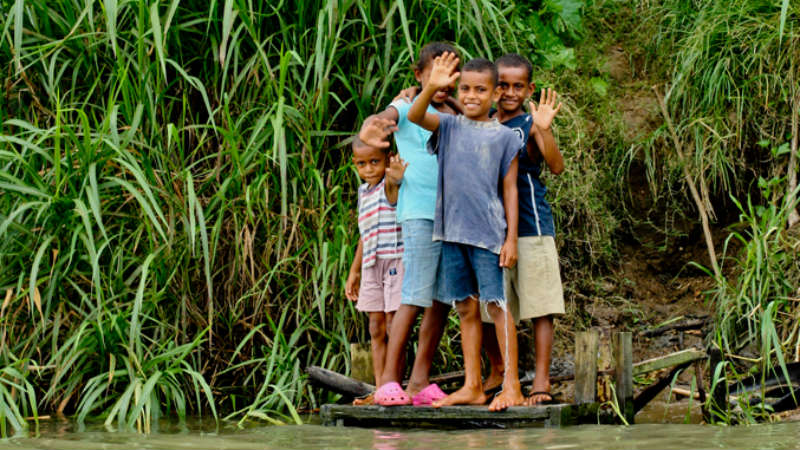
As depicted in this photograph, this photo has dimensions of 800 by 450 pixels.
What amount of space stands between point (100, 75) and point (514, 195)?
2.48 m

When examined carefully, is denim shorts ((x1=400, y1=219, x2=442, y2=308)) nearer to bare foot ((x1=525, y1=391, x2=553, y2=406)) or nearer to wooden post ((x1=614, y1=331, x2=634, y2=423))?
bare foot ((x1=525, y1=391, x2=553, y2=406))

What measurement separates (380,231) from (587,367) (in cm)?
116

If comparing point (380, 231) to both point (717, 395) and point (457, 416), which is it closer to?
point (457, 416)

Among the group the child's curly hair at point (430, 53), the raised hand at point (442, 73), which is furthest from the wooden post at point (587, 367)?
the child's curly hair at point (430, 53)

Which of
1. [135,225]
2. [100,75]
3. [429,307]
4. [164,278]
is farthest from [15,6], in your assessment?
[429,307]

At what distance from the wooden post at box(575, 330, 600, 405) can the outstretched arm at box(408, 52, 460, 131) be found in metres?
1.21

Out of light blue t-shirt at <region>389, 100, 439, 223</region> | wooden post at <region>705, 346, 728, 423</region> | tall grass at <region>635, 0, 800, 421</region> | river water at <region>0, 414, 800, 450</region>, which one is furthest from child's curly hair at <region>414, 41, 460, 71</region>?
tall grass at <region>635, 0, 800, 421</region>

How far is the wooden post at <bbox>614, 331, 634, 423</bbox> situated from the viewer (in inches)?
171

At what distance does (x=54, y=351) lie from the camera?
4.68m

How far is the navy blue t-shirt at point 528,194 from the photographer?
14.3ft

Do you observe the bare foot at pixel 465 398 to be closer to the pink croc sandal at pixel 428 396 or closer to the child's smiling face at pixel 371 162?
the pink croc sandal at pixel 428 396

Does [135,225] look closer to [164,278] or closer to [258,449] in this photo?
→ [164,278]

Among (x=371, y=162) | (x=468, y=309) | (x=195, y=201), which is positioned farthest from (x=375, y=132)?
(x=195, y=201)

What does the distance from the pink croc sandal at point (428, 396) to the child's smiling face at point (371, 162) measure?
3.37 feet
